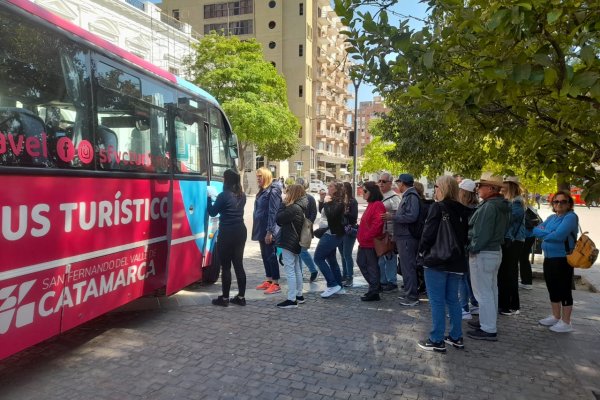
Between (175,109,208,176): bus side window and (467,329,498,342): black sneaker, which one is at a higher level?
(175,109,208,176): bus side window

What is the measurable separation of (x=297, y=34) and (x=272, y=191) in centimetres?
5638

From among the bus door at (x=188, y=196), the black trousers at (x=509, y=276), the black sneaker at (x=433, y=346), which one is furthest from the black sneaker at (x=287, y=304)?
the black trousers at (x=509, y=276)

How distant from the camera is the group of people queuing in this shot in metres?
4.68

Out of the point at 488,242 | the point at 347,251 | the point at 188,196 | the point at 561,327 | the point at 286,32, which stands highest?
the point at 286,32

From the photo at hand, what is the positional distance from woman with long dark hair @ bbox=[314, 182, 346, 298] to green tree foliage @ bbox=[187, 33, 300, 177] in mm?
23794

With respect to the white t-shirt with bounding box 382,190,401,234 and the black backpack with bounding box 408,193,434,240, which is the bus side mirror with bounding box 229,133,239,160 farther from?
the black backpack with bounding box 408,193,434,240

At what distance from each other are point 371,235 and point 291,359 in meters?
A: 2.53

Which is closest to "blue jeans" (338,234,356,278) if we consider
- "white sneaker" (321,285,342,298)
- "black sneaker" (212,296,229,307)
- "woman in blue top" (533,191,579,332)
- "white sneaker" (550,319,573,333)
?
"white sneaker" (321,285,342,298)

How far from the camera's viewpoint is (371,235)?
6398mm

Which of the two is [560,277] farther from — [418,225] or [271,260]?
[271,260]

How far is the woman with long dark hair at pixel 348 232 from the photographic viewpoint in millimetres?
7051

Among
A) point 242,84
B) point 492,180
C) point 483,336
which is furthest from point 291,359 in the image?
point 242,84

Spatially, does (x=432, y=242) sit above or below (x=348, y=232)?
above

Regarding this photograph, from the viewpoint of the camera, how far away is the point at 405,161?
32.4 feet
